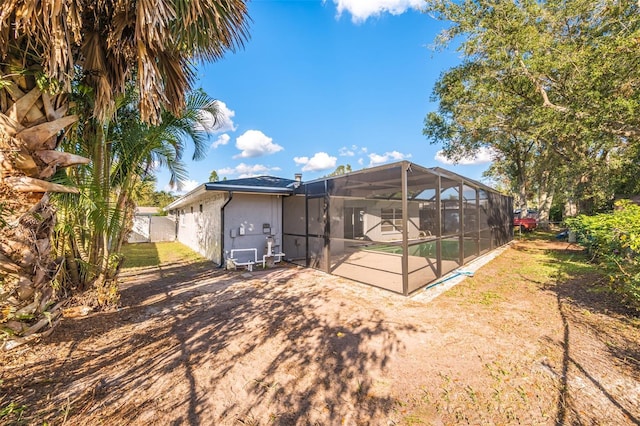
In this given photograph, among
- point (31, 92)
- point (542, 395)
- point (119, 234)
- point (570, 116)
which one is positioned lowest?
point (542, 395)

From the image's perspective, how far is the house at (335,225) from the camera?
6770 millimetres

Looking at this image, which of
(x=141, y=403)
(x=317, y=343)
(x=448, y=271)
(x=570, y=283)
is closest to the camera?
(x=141, y=403)

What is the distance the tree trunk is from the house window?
13.7m

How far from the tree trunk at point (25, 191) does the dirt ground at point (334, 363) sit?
626 millimetres

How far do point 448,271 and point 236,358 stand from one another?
247 inches

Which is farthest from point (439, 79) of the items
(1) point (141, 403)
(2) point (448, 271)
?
(1) point (141, 403)

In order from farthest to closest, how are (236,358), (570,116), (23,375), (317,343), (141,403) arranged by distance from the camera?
(570,116) → (317,343) → (236,358) → (23,375) → (141,403)

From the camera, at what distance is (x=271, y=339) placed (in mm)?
3502

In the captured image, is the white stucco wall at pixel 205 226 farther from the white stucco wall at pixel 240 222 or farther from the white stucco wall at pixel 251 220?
the white stucco wall at pixel 251 220

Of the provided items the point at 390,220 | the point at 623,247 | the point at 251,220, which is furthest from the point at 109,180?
the point at 390,220

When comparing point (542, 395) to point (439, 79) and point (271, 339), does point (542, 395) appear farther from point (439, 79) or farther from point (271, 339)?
point (439, 79)

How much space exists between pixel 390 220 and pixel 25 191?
1468 centimetres

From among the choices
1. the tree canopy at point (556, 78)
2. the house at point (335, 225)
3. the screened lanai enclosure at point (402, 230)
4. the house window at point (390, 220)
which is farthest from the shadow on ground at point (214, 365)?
the house window at point (390, 220)

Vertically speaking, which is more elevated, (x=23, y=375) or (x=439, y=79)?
(x=439, y=79)
